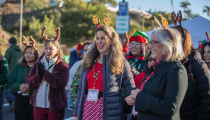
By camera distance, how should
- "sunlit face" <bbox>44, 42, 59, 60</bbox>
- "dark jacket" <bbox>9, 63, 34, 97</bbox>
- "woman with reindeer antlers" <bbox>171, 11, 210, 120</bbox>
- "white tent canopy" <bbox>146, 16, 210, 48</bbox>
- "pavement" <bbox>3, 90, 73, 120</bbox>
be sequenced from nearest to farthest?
"woman with reindeer antlers" <bbox>171, 11, 210, 120</bbox> → "sunlit face" <bbox>44, 42, 59, 60</bbox> → "dark jacket" <bbox>9, 63, 34, 97</bbox> → "white tent canopy" <bbox>146, 16, 210, 48</bbox> → "pavement" <bbox>3, 90, 73, 120</bbox>

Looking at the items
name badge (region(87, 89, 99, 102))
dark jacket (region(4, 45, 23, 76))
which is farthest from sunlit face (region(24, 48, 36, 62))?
dark jacket (region(4, 45, 23, 76))

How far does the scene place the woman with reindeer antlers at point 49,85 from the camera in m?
3.58

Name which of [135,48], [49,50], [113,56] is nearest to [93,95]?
[113,56]

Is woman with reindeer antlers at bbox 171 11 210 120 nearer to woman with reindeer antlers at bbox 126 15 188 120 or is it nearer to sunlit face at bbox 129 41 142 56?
woman with reindeer antlers at bbox 126 15 188 120

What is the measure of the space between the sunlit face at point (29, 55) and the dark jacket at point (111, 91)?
6.16ft

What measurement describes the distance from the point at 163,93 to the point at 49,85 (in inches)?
92.1

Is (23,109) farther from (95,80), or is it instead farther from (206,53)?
(206,53)

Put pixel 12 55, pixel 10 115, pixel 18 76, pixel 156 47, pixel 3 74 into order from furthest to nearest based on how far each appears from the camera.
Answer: pixel 12 55, pixel 10 115, pixel 3 74, pixel 18 76, pixel 156 47

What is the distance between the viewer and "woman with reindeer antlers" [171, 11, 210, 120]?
2.29 meters

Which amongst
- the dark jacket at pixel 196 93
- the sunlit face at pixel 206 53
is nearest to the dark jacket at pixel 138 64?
the sunlit face at pixel 206 53

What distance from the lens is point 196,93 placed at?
235 centimetres

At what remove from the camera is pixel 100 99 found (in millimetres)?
2795

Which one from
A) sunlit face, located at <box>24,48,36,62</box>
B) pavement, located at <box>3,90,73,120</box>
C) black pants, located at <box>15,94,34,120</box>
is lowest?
pavement, located at <box>3,90,73,120</box>

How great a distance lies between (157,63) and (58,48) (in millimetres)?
2419
